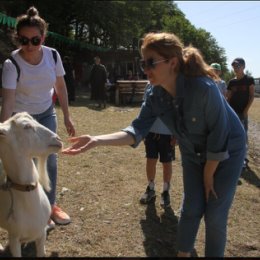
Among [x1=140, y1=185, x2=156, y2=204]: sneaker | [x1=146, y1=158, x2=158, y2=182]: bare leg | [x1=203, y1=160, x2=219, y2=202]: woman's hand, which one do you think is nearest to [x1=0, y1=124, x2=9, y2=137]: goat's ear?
Result: [x1=203, y1=160, x2=219, y2=202]: woman's hand

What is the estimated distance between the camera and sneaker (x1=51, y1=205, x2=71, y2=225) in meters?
4.46

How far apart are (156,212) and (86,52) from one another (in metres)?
27.5

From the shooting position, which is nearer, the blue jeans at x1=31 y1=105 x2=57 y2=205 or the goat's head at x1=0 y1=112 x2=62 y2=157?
the goat's head at x1=0 y1=112 x2=62 y2=157

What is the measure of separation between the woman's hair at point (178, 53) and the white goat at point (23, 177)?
1.00 metres

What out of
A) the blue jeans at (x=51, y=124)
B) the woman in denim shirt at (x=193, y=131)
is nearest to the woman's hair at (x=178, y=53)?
the woman in denim shirt at (x=193, y=131)

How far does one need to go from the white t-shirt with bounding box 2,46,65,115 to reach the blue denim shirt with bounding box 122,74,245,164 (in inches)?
44.7

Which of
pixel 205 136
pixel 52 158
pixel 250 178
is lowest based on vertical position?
pixel 250 178

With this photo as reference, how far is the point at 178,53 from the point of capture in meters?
2.70

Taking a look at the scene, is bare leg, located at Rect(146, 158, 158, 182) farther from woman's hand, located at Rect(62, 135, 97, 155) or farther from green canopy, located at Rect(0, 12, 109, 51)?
green canopy, located at Rect(0, 12, 109, 51)

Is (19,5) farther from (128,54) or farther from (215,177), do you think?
(215,177)

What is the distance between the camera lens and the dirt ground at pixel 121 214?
412 cm

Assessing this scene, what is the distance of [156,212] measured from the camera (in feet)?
16.3

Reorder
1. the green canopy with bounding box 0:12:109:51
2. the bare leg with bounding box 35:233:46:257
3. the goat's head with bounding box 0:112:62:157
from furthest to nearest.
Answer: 1. the green canopy with bounding box 0:12:109:51
2. the bare leg with bounding box 35:233:46:257
3. the goat's head with bounding box 0:112:62:157

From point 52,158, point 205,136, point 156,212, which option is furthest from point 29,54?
point 156,212
